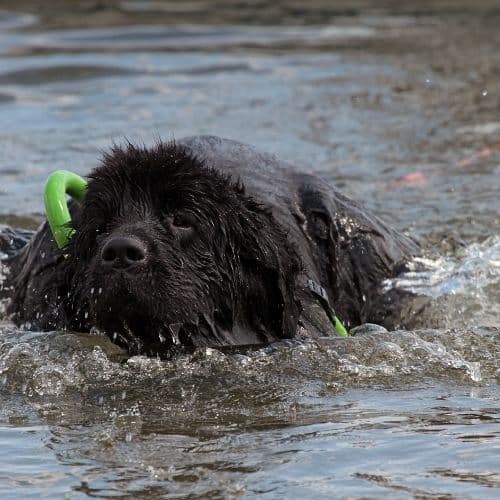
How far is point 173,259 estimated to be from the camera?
525 centimetres

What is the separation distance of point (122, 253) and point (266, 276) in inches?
29.4

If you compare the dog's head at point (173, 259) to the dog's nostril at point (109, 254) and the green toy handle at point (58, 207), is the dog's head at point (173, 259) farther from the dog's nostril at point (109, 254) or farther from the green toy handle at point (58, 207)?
the green toy handle at point (58, 207)

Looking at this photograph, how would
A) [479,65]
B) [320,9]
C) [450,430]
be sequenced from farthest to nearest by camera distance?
[320,9]
[479,65]
[450,430]

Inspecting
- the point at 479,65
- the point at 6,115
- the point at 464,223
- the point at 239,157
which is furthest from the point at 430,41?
the point at 239,157

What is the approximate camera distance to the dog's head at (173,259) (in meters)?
5.16

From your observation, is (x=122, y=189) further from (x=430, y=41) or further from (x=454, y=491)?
(x=430, y=41)

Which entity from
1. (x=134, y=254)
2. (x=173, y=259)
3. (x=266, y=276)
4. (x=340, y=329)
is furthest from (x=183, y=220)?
(x=340, y=329)

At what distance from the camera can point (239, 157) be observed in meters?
6.80

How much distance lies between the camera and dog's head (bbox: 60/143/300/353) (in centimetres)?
516

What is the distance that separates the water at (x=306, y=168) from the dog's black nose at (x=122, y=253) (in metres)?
0.52

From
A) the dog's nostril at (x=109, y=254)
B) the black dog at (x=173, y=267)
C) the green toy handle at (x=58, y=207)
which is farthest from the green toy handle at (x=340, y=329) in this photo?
the dog's nostril at (x=109, y=254)

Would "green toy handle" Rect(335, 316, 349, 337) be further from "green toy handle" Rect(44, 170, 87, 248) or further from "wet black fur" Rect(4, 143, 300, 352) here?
"green toy handle" Rect(44, 170, 87, 248)

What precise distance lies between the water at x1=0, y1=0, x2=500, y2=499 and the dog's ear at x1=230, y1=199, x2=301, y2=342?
4.8 inches

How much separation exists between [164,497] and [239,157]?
302cm
